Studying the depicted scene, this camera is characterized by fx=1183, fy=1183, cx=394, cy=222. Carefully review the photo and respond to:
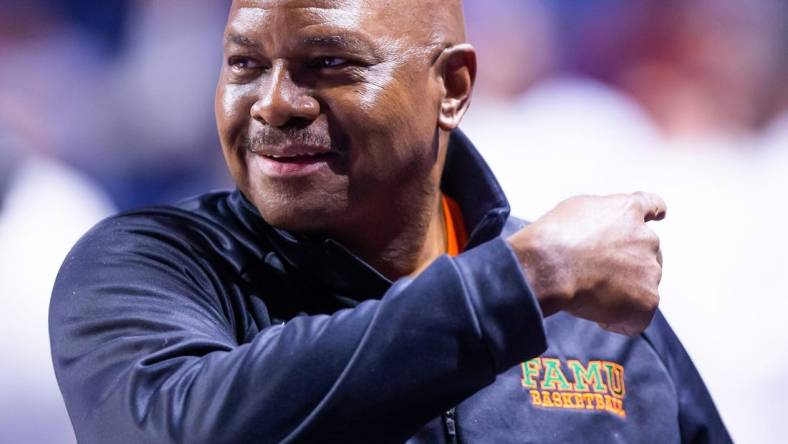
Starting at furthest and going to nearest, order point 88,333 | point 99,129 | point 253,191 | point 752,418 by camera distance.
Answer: point 752,418
point 99,129
point 253,191
point 88,333

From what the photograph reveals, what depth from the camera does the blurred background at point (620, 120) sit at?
2.29 meters

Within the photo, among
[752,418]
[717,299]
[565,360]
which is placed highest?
[565,360]

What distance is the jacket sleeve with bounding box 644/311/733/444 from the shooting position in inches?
71.1

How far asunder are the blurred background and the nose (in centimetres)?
79

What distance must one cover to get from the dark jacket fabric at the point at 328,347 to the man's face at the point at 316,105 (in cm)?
8

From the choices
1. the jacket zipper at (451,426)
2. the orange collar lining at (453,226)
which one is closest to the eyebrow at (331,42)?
the orange collar lining at (453,226)

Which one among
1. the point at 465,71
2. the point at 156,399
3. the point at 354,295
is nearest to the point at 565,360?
the point at 354,295

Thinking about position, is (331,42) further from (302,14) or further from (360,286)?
(360,286)

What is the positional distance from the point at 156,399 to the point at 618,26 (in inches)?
65.8

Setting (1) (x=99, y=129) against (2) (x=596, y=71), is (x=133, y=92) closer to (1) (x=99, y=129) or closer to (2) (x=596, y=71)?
(1) (x=99, y=129)

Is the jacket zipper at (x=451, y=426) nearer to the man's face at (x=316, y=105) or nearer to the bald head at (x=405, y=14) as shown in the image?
the man's face at (x=316, y=105)

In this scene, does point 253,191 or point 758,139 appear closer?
point 253,191

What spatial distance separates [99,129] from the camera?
2256 millimetres

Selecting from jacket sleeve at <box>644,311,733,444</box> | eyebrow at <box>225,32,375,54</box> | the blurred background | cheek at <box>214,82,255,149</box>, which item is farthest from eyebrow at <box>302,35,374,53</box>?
the blurred background
